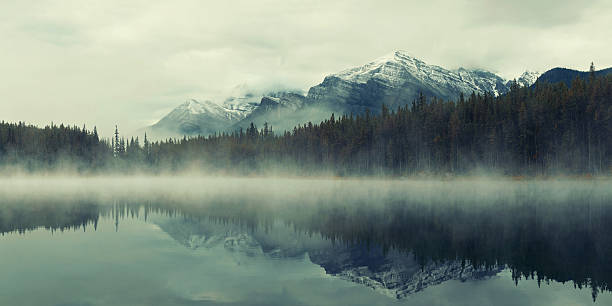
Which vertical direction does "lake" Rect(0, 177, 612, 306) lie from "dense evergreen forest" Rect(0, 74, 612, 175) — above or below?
below

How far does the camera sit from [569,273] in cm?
2062

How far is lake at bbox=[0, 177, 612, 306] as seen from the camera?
1750 centimetres

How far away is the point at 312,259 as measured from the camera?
957 inches

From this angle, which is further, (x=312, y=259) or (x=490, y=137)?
(x=490, y=137)

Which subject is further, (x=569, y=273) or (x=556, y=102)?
(x=556, y=102)

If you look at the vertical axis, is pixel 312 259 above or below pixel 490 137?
below

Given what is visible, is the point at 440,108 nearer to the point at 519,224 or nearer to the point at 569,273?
the point at 519,224

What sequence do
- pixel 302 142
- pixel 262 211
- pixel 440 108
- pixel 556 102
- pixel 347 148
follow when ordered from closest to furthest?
pixel 262 211 < pixel 556 102 < pixel 440 108 < pixel 347 148 < pixel 302 142

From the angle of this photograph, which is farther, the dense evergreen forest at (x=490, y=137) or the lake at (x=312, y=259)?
the dense evergreen forest at (x=490, y=137)

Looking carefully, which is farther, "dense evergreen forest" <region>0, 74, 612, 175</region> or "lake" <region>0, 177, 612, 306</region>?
"dense evergreen forest" <region>0, 74, 612, 175</region>

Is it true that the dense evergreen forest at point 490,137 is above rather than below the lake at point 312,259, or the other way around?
above

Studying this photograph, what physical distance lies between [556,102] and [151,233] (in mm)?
112182

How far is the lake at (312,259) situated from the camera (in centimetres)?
1750

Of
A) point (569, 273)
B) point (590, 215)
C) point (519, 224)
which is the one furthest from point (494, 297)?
point (590, 215)
